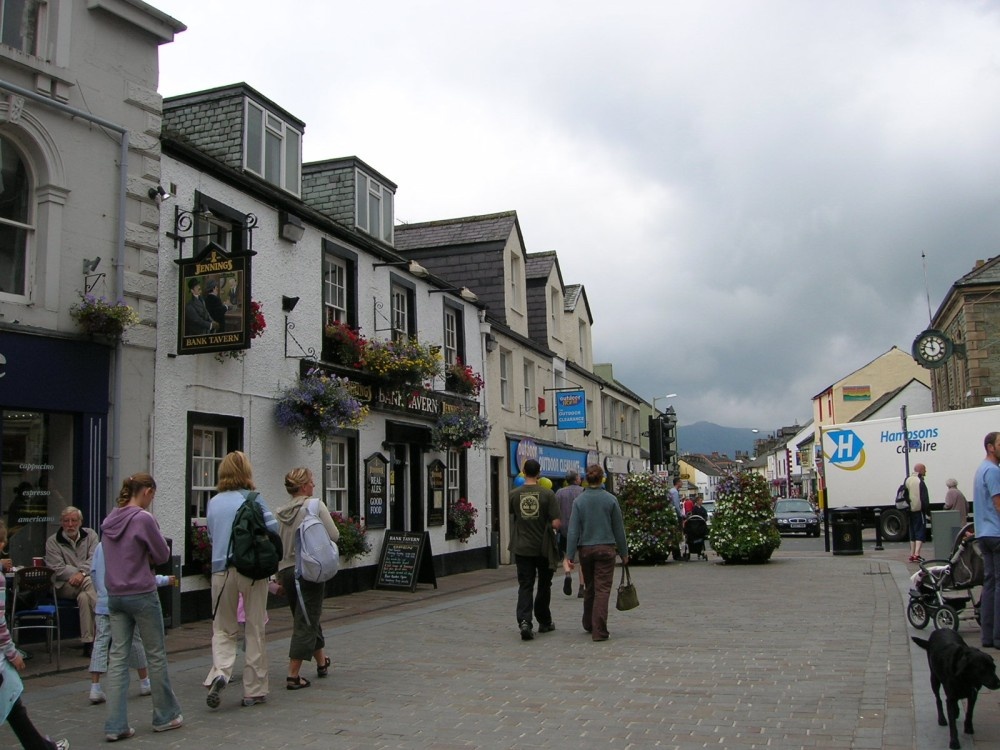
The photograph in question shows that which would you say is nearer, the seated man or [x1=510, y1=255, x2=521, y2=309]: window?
the seated man

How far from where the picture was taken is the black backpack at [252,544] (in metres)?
6.86

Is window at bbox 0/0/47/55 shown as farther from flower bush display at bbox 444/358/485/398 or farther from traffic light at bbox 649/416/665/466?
traffic light at bbox 649/416/665/466

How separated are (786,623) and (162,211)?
898 centimetres

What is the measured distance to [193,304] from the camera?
11.6m

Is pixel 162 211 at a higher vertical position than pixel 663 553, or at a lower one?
higher

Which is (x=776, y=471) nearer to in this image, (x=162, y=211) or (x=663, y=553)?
(x=663, y=553)

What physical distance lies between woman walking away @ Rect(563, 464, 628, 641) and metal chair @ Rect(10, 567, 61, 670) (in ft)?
16.9

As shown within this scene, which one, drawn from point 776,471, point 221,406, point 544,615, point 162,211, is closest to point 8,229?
point 162,211

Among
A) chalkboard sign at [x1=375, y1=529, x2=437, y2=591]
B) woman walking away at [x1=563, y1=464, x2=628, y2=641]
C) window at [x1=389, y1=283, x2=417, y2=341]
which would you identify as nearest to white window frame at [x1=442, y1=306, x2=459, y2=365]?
window at [x1=389, y1=283, x2=417, y2=341]

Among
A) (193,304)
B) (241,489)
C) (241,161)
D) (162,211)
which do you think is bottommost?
(241,489)

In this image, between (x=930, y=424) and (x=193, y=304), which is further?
(x=930, y=424)

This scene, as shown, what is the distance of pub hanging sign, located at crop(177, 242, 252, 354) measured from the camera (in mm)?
11320

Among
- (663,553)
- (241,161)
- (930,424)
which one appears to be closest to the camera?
(241,161)

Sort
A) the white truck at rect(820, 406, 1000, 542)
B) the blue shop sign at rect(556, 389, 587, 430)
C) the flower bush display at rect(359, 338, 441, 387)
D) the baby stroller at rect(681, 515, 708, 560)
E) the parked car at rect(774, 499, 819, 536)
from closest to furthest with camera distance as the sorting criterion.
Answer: the flower bush display at rect(359, 338, 441, 387) → the baby stroller at rect(681, 515, 708, 560) → the blue shop sign at rect(556, 389, 587, 430) → the white truck at rect(820, 406, 1000, 542) → the parked car at rect(774, 499, 819, 536)
